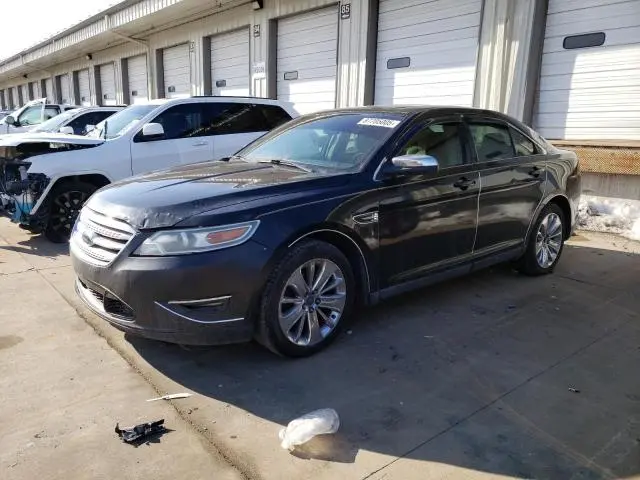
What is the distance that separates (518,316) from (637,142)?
4741mm

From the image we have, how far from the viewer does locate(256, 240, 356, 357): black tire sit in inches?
124

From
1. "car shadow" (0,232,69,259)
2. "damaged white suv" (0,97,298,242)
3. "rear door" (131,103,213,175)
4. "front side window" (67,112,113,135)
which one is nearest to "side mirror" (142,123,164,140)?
"damaged white suv" (0,97,298,242)

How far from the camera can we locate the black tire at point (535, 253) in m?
5.16

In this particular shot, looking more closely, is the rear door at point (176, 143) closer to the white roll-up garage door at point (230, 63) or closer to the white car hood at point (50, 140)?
the white car hood at point (50, 140)

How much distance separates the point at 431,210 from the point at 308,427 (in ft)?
6.67

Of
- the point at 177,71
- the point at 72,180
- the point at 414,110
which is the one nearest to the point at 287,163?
the point at 414,110

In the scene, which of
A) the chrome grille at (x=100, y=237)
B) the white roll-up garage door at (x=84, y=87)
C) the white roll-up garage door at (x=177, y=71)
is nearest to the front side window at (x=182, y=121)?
the chrome grille at (x=100, y=237)

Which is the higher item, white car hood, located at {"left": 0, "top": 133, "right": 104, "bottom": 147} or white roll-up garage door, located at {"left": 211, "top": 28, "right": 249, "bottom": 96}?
white roll-up garage door, located at {"left": 211, "top": 28, "right": 249, "bottom": 96}

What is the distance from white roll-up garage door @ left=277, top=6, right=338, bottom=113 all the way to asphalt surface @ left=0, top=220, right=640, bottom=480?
8521 mm

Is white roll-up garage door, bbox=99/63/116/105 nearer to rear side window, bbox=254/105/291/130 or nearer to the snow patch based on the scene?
rear side window, bbox=254/105/291/130

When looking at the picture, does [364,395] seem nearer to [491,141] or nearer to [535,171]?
[491,141]

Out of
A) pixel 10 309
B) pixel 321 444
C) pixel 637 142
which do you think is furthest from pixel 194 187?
pixel 637 142

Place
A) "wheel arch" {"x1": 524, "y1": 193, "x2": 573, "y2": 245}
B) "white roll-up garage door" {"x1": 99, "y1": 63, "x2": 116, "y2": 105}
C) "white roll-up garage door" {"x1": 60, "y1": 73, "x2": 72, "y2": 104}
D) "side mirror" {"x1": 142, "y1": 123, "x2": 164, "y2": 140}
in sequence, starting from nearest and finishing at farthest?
"wheel arch" {"x1": 524, "y1": 193, "x2": 573, "y2": 245} → "side mirror" {"x1": 142, "y1": 123, "x2": 164, "y2": 140} → "white roll-up garage door" {"x1": 99, "y1": 63, "x2": 116, "y2": 105} → "white roll-up garage door" {"x1": 60, "y1": 73, "x2": 72, "y2": 104}

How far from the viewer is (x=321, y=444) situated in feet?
8.52
